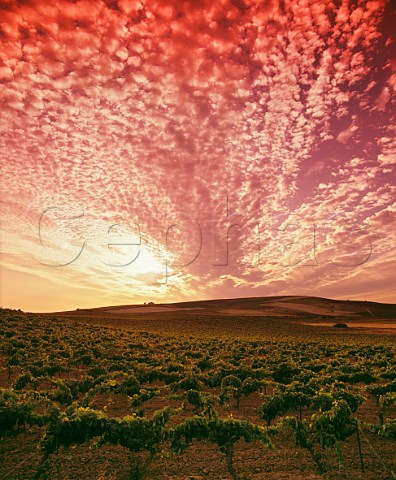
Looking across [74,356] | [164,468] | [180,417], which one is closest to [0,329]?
[74,356]

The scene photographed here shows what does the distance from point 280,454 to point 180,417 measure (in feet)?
23.7

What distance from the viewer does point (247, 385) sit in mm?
23266

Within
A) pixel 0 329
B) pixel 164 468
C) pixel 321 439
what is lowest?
pixel 164 468

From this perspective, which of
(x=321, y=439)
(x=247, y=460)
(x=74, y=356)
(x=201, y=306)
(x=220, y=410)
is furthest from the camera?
(x=201, y=306)

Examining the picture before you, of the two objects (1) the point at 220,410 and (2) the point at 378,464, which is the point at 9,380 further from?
(2) the point at 378,464

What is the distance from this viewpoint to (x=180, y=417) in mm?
20406

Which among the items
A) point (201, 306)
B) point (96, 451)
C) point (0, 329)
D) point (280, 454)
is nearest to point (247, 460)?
point (280, 454)

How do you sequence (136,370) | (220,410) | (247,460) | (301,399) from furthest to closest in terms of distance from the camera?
1. (136,370)
2. (220,410)
3. (301,399)
4. (247,460)

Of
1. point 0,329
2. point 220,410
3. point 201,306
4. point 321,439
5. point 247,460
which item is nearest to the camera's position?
point 321,439

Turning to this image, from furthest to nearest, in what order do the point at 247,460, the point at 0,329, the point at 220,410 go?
1. the point at 0,329
2. the point at 220,410
3. the point at 247,460

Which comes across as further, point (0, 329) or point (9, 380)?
point (0, 329)

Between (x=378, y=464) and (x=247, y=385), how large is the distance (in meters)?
10.1

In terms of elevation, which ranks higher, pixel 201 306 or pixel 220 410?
pixel 201 306

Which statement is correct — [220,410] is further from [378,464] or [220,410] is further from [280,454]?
[378,464]
